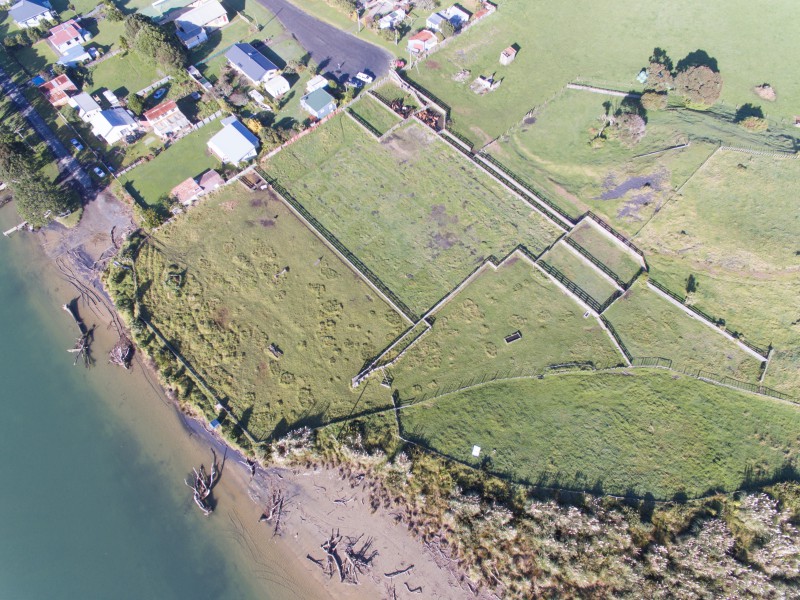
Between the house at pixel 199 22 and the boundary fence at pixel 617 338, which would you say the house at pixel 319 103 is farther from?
the boundary fence at pixel 617 338

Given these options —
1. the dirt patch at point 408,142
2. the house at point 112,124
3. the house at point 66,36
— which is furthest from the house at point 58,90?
the dirt patch at point 408,142

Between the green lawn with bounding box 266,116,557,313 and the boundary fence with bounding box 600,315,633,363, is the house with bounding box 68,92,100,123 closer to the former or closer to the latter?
the green lawn with bounding box 266,116,557,313

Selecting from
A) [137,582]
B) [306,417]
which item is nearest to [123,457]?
[137,582]

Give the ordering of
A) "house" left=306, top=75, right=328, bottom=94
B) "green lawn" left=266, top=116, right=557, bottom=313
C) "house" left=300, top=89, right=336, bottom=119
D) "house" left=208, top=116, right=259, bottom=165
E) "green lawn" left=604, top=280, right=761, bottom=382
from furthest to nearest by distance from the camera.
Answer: "house" left=306, top=75, right=328, bottom=94 < "house" left=300, top=89, right=336, bottom=119 < "house" left=208, top=116, right=259, bottom=165 < "green lawn" left=266, top=116, right=557, bottom=313 < "green lawn" left=604, top=280, right=761, bottom=382

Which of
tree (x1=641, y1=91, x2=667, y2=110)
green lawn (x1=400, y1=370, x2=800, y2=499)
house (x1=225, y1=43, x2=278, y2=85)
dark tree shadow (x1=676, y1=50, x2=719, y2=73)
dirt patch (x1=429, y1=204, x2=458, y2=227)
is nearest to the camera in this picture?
green lawn (x1=400, y1=370, x2=800, y2=499)

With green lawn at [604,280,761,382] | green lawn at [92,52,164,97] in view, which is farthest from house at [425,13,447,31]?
green lawn at [604,280,761,382]

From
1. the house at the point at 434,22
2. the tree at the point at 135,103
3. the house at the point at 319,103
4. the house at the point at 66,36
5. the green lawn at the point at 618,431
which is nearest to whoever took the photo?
the green lawn at the point at 618,431
